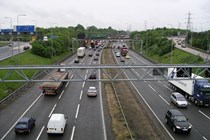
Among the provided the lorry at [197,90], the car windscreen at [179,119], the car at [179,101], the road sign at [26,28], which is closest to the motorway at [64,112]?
the car windscreen at [179,119]

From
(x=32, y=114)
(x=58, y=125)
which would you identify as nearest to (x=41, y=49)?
(x=32, y=114)

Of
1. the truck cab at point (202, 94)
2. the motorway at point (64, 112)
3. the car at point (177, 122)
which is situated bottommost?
the motorway at point (64, 112)

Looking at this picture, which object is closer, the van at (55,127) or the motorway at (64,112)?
the van at (55,127)

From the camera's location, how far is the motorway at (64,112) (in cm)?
2791

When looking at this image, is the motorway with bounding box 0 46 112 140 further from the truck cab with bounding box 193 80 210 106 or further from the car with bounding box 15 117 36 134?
the truck cab with bounding box 193 80 210 106

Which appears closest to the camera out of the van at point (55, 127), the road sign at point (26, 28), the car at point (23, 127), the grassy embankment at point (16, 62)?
the van at point (55, 127)

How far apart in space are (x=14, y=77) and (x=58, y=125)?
2786 centimetres

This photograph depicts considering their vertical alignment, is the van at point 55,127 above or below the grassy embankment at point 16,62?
below

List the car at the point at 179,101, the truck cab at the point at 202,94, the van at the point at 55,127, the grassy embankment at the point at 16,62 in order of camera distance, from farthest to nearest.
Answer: the grassy embankment at the point at 16,62 → the truck cab at the point at 202,94 → the car at the point at 179,101 → the van at the point at 55,127

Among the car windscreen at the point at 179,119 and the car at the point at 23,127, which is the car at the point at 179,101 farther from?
the car at the point at 23,127

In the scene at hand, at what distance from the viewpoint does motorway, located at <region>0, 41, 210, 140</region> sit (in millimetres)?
28188

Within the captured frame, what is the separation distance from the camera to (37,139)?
26.8 m

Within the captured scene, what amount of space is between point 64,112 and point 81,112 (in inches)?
83.6

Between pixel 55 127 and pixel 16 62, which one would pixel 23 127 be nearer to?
pixel 55 127
